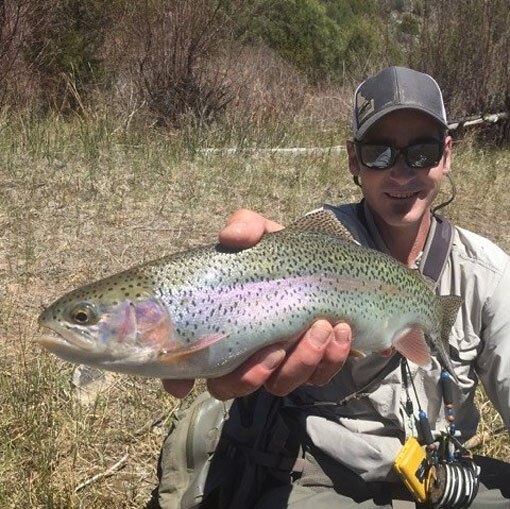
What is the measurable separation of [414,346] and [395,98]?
884 millimetres

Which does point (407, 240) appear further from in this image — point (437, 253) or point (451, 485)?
point (451, 485)

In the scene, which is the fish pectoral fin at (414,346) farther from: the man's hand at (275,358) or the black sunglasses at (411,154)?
the black sunglasses at (411,154)

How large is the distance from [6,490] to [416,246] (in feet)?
5.70

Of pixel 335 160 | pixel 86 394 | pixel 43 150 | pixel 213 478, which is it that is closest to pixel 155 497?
pixel 213 478

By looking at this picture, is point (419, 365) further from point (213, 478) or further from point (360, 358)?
point (213, 478)

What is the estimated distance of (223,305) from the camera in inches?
71.6

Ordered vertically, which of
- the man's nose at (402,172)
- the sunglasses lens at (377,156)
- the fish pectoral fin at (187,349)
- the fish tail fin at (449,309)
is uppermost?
the sunglasses lens at (377,156)

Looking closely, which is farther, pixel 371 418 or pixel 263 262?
pixel 371 418

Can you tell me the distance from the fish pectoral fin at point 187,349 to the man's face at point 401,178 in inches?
40.5

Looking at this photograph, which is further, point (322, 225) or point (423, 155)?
point (423, 155)

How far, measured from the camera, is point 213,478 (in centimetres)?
255

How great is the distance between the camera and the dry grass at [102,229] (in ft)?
9.32

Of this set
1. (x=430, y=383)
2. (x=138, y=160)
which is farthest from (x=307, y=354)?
(x=138, y=160)

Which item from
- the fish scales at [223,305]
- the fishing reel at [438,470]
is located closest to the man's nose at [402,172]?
the fish scales at [223,305]
